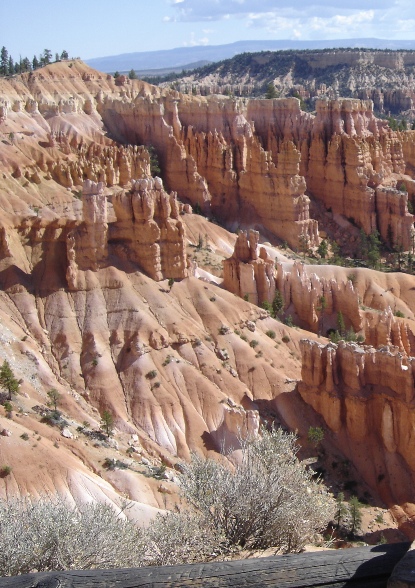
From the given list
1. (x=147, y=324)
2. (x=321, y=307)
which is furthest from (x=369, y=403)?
(x=321, y=307)

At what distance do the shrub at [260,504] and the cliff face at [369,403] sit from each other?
802 inches

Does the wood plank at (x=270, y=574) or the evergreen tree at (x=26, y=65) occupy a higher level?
the evergreen tree at (x=26, y=65)

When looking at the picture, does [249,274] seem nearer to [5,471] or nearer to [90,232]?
[90,232]

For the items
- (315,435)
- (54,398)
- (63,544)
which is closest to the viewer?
(63,544)

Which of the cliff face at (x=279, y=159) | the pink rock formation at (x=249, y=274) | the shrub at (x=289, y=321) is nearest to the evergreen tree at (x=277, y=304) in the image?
the pink rock formation at (x=249, y=274)

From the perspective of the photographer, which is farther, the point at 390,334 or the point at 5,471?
the point at 390,334

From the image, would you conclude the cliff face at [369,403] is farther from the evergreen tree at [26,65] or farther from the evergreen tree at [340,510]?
the evergreen tree at [26,65]

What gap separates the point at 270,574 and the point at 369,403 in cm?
2949

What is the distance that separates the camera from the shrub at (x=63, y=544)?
1298 centimetres

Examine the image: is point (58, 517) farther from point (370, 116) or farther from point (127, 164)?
point (370, 116)

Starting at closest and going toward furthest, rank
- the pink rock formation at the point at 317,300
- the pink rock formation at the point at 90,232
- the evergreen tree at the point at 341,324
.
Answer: the pink rock formation at the point at 90,232
the evergreen tree at the point at 341,324
the pink rock formation at the point at 317,300

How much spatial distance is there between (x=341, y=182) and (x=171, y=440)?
48905mm

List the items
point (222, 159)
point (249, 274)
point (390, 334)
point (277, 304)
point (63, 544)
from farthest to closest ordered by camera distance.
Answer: point (222, 159), point (249, 274), point (277, 304), point (390, 334), point (63, 544)

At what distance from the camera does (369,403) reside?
119 feet
